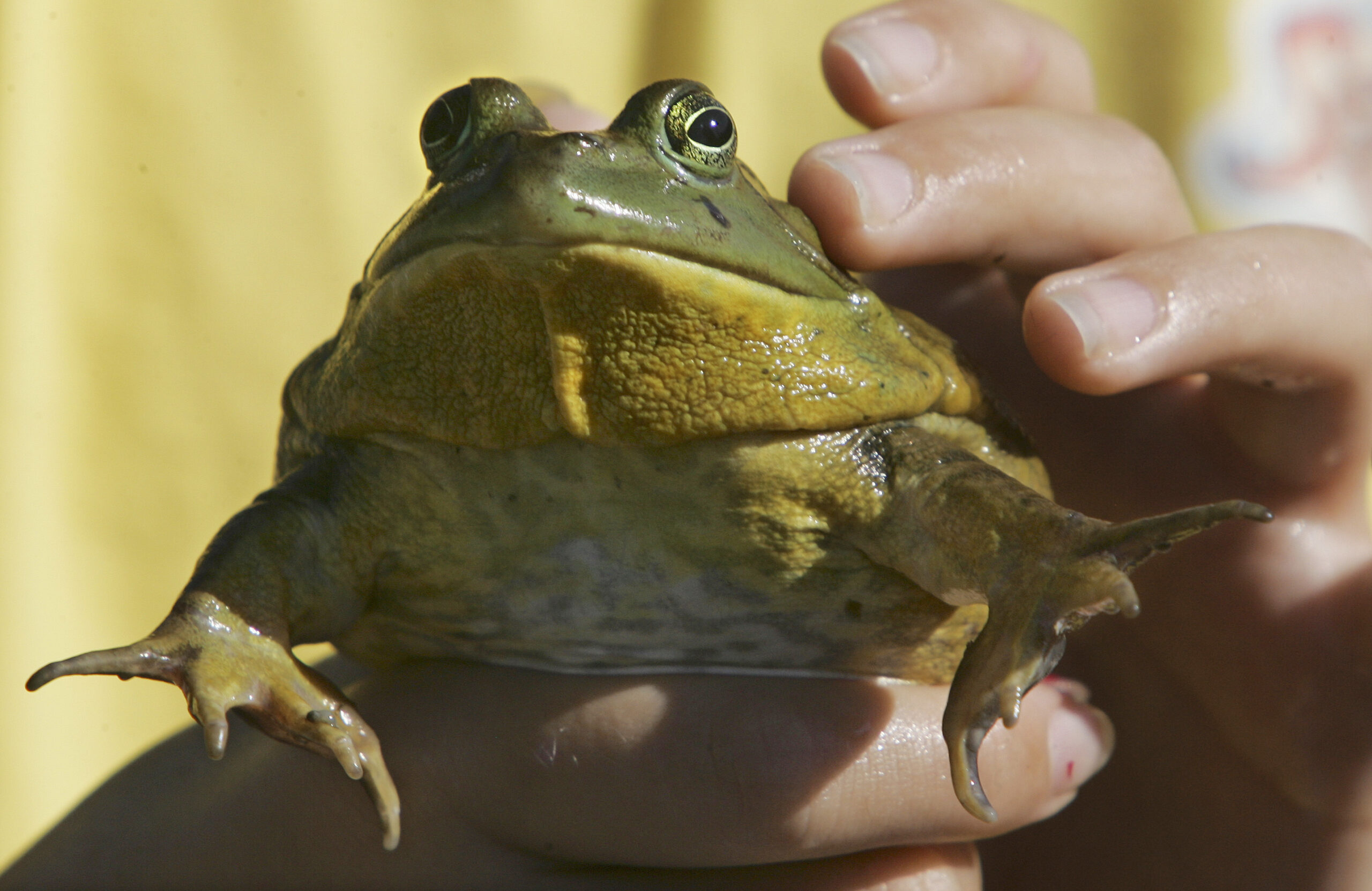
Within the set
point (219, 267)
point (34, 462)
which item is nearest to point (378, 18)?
point (219, 267)

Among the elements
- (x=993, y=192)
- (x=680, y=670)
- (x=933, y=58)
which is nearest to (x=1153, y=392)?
(x=993, y=192)

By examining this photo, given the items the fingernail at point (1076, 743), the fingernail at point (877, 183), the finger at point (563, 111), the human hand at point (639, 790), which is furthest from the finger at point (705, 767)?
the finger at point (563, 111)

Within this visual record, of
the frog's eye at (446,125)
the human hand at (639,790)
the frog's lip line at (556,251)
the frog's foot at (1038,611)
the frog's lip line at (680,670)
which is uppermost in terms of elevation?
the frog's eye at (446,125)

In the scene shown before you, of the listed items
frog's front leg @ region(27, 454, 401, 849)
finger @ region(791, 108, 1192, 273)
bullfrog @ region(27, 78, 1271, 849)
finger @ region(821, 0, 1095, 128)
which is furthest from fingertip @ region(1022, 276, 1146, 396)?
frog's front leg @ region(27, 454, 401, 849)

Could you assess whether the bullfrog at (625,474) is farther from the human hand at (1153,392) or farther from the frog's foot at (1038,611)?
the human hand at (1153,392)

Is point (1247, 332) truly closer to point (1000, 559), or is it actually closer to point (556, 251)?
point (1000, 559)

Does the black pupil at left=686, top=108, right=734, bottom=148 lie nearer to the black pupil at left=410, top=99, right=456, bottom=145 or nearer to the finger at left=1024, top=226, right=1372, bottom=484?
the black pupil at left=410, top=99, right=456, bottom=145
